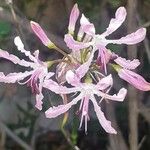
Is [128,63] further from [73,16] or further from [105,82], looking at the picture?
[73,16]

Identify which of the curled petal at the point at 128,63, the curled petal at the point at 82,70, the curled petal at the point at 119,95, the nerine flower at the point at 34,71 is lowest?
the curled petal at the point at 119,95

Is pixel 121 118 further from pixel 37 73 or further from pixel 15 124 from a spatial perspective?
pixel 37 73

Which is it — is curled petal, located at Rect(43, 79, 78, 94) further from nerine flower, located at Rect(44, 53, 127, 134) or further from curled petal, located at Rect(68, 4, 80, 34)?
curled petal, located at Rect(68, 4, 80, 34)

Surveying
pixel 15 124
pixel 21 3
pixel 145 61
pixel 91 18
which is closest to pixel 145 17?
pixel 145 61

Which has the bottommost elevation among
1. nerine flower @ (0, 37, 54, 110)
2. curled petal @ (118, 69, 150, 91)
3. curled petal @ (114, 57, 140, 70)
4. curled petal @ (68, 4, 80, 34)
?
curled petal @ (118, 69, 150, 91)

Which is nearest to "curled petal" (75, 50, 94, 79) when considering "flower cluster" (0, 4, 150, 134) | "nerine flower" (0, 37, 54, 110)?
"flower cluster" (0, 4, 150, 134)

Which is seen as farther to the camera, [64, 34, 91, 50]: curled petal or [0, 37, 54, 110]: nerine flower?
[0, 37, 54, 110]: nerine flower

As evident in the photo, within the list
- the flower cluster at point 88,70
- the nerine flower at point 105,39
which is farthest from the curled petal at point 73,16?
the nerine flower at point 105,39

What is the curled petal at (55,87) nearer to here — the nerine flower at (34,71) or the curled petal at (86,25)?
the nerine flower at (34,71)
